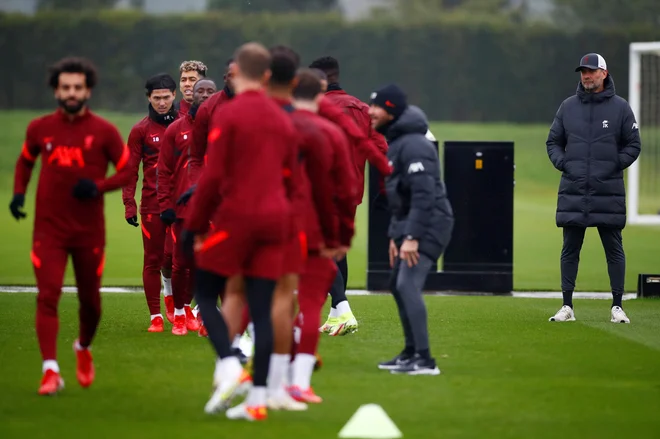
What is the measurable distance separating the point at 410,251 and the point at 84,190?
85.3 inches

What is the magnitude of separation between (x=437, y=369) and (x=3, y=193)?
95.5 ft

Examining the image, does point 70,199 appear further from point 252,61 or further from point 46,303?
point 252,61

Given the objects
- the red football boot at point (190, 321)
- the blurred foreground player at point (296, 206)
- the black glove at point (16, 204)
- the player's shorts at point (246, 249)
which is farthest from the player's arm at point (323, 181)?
the red football boot at point (190, 321)

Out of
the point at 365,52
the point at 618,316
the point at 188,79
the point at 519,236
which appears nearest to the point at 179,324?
the point at 188,79

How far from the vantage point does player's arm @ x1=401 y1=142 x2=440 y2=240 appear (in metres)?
8.80

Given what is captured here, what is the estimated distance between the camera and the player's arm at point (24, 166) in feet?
27.1

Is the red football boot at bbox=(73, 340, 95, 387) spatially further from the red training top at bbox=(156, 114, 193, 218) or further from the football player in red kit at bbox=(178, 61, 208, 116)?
the football player in red kit at bbox=(178, 61, 208, 116)

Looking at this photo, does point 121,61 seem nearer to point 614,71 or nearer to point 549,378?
point 614,71

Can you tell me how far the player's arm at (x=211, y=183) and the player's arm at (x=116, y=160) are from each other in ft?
2.85

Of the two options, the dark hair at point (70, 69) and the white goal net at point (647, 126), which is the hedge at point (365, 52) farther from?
the dark hair at point (70, 69)

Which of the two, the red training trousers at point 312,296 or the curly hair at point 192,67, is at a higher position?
the curly hair at point 192,67

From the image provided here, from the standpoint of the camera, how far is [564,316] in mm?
12266

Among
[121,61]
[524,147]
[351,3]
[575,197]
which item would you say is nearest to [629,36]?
[524,147]

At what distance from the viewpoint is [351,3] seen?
4525 centimetres
